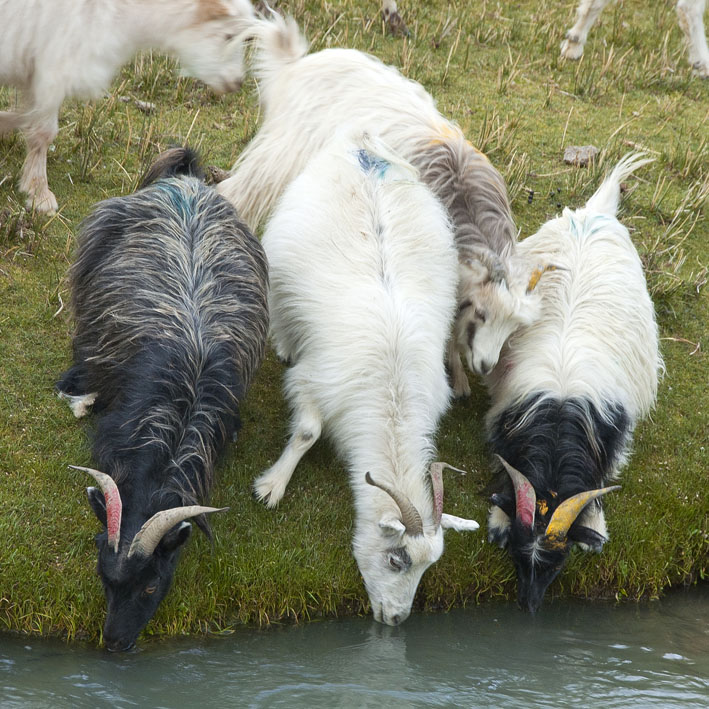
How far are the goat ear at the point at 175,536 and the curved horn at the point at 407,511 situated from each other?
3.01 ft

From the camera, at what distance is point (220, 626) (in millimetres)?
5020

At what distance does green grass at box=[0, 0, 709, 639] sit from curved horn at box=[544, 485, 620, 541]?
52cm

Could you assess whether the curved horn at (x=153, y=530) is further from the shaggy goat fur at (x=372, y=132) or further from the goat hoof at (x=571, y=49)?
the goat hoof at (x=571, y=49)

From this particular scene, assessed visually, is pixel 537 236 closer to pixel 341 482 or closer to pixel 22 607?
pixel 341 482

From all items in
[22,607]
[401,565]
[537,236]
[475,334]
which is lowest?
[22,607]

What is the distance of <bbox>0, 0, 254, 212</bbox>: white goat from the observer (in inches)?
258

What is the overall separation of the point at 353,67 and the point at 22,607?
4.23 metres

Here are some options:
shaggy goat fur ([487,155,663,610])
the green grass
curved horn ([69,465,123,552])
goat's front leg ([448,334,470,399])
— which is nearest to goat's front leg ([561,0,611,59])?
the green grass

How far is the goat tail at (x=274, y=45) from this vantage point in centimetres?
696

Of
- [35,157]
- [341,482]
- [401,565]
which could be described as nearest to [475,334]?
[341,482]

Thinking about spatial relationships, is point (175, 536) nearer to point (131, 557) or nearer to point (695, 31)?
point (131, 557)

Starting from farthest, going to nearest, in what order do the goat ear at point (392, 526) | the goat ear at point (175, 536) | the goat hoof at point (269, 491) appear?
the goat hoof at point (269, 491) < the goat ear at point (392, 526) < the goat ear at point (175, 536)

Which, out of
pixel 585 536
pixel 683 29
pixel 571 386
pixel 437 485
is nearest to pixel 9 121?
pixel 437 485

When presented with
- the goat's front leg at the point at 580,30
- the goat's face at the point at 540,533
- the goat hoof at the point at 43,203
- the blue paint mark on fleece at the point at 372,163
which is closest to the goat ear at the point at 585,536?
the goat's face at the point at 540,533
